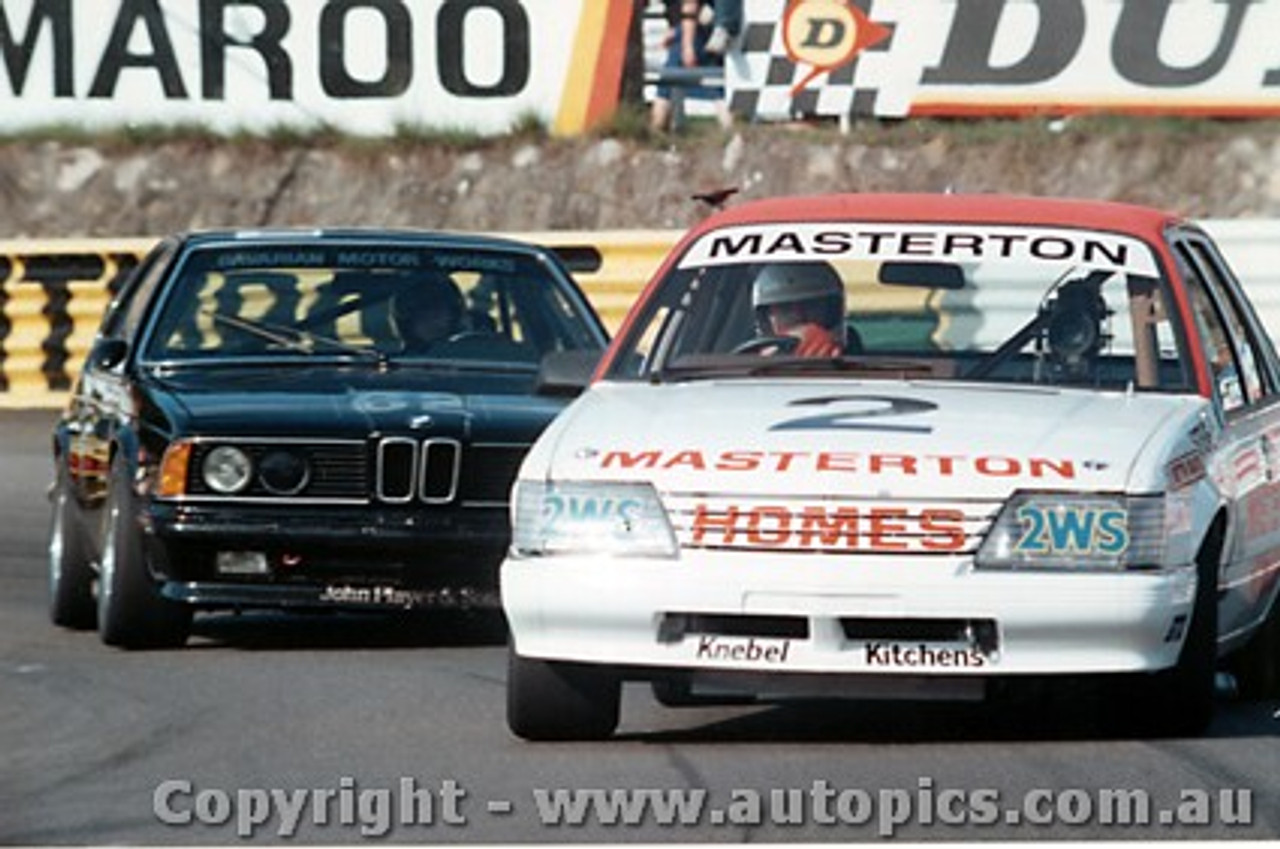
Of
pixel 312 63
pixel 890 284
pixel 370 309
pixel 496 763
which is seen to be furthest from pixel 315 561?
pixel 312 63

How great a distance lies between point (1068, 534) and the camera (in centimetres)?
889

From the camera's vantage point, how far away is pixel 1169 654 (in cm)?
898

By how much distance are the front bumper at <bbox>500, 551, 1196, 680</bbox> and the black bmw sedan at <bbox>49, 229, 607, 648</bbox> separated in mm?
1841

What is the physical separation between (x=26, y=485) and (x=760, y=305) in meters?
8.95

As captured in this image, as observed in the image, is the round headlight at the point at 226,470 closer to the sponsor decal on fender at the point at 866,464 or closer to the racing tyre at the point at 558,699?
the racing tyre at the point at 558,699

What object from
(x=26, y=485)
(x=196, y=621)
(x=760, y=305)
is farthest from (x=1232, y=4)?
(x=760, y=305)

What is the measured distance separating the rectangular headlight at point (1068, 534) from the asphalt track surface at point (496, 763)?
0.46 meters

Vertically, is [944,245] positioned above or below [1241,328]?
above

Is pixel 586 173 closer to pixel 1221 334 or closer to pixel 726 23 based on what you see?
pixel 726 23

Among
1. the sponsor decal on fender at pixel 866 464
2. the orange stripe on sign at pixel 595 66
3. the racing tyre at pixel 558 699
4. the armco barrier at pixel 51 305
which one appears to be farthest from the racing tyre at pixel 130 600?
the orange stripe on sign at pixel 595 66

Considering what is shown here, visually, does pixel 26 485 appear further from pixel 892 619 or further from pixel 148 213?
pixel 892 619

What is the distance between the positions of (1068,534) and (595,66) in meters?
16.6

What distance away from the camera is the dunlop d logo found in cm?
2369

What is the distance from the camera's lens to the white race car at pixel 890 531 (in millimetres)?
8844
